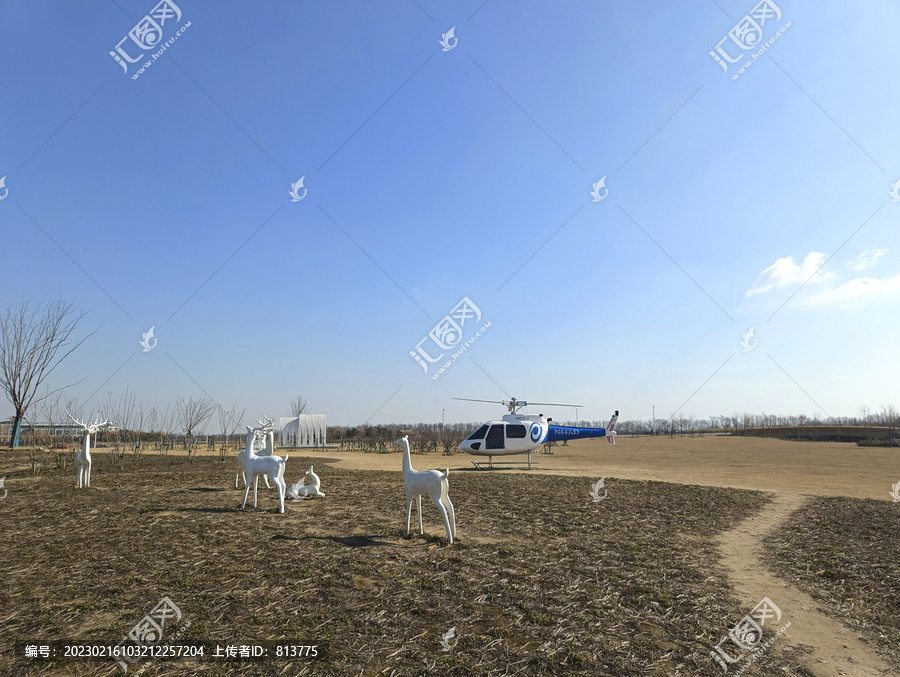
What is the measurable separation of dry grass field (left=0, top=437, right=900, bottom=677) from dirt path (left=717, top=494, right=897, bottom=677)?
25 mm

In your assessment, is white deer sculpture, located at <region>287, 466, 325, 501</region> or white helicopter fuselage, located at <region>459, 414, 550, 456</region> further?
white helicopter fuselage, located at <region>459, 414, 550, 456</region>

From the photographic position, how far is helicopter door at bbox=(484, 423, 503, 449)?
22.5 meters

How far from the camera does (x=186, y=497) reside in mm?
11500

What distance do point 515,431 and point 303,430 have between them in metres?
24.2

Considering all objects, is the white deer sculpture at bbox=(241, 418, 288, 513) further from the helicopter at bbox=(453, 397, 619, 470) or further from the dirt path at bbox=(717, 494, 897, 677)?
the helicopter at bbox=(453, 397, 619, 470)

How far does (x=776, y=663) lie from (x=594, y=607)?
1608 millimetres

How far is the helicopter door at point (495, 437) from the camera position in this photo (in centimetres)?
2245

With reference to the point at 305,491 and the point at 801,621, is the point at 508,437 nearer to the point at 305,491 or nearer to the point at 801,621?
the point at 305,491

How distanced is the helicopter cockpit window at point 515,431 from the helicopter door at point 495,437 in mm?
355

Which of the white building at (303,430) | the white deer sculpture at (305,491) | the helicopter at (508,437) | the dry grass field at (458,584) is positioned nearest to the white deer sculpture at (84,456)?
the dry grass field at (458,584)

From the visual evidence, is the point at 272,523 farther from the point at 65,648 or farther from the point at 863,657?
the point at 863,657

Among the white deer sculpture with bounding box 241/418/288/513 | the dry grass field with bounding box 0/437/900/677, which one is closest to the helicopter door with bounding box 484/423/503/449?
the dry grass field with bounding box 0/437/900/677

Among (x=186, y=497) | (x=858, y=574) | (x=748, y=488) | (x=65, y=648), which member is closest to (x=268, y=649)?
(x=65, y=648)

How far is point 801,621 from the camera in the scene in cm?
484
